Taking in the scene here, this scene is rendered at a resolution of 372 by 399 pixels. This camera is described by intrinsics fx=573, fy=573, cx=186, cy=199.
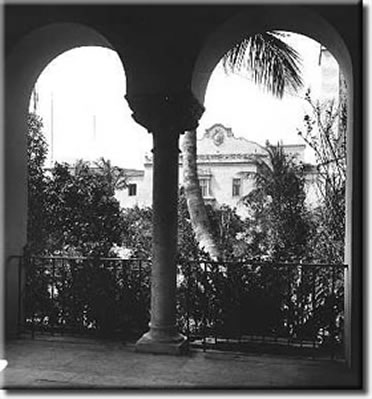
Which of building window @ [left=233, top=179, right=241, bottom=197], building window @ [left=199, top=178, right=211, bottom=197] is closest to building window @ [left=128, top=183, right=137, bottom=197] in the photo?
building window @ [left=199, top=178, right=211, bottom=197]

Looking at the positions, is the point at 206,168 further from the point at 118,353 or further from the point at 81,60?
the point at 118,353

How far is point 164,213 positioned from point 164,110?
0.94 m

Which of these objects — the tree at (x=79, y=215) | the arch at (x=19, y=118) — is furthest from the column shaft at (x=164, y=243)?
the tree at (x=79, y=215)

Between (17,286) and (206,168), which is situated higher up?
(206,168)

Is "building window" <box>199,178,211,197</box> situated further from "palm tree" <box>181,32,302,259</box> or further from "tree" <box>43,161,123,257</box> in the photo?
"tree" <box>43,161,123,257</box>

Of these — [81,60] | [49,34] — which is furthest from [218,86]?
[49,34]

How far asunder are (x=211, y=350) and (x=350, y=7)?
331cm

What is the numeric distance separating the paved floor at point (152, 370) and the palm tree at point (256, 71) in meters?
4.36

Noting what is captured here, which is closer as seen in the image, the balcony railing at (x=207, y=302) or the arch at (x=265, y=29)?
the arch at (x=265, y=29)

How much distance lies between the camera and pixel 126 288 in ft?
19.6

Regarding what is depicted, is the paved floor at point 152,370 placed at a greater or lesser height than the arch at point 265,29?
lesser

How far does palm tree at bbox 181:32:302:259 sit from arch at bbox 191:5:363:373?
389 centimetres

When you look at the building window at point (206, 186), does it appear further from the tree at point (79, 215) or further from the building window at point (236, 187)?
the tree at point (79, 215)

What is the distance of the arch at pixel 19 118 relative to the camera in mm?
5617
